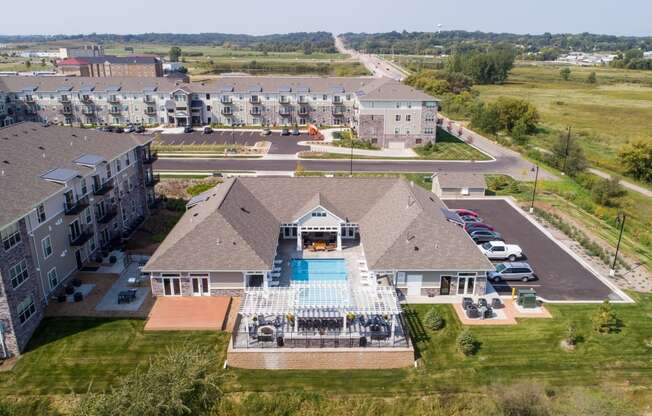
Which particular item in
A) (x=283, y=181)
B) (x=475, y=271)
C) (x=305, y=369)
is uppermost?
(x=283, y=181)

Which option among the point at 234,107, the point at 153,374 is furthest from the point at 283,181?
the point at 234,107

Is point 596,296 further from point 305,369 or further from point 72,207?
point 72,207

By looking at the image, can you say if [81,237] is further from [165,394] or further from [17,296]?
[165,394]

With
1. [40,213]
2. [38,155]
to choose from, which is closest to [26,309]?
[40,213]

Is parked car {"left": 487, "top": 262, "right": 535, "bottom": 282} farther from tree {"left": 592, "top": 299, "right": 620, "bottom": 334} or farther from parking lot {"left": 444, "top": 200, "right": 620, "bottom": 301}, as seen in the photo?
tree {"left": 592, "top": 299, "right": 620, "bottom": 334}

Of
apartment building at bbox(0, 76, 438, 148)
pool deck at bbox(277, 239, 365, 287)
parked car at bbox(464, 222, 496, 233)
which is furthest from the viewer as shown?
apartment building at bbox(0, 76, 438, 148)

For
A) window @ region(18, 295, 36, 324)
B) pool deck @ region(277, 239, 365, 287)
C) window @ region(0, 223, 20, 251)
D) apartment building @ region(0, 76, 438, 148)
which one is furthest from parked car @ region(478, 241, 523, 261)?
apartment building @ region(0, 76, 438, 148)

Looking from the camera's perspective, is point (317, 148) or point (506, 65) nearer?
point (317, 148)
